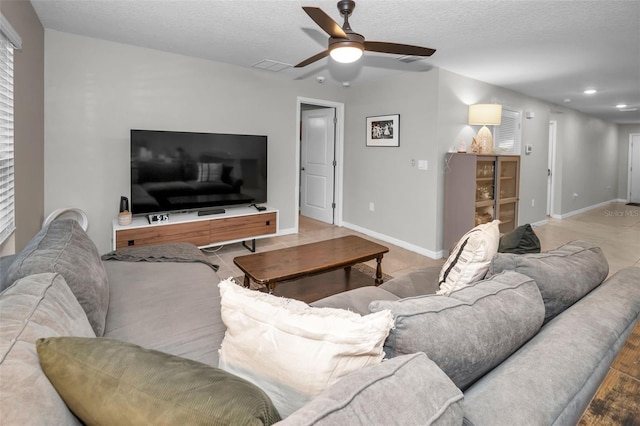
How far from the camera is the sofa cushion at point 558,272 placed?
4.23ft

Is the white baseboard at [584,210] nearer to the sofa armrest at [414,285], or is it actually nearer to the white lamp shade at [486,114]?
the white lamp shade at [486,114]

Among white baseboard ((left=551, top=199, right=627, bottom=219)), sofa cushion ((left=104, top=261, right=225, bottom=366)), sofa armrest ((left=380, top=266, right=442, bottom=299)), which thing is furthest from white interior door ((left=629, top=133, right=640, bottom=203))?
sofa cushion ((left=104, top=261, right=225, bottom=366))

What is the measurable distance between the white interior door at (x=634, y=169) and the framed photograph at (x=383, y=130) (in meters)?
8.78

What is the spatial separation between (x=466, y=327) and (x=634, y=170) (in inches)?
472

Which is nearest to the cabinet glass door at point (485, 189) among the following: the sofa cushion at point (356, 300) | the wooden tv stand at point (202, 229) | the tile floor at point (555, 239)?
the tile floor at point (555, 239)

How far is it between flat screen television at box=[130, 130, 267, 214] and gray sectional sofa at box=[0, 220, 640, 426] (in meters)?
2.10

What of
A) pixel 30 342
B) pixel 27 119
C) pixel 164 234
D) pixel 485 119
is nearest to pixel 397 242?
pixel 485 119

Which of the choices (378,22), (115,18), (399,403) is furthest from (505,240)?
(115,18)

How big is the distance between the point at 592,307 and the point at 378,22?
2.60m

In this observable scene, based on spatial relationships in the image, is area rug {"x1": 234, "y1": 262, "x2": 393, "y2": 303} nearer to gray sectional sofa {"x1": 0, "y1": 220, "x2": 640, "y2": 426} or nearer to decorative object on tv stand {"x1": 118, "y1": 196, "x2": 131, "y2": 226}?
gray sectional sofa {"x1": 0, "y1": 220, "x2": 640, "y2": 426}

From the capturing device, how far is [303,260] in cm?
288

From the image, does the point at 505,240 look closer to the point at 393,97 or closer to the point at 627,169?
the point at 393,97

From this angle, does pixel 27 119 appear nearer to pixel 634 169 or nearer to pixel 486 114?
pixel 486 114

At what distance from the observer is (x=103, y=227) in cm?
389
